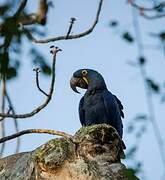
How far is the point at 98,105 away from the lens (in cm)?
614

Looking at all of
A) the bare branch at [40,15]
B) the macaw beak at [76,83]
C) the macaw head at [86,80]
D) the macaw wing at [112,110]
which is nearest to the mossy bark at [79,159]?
the bare branch at [40,15]

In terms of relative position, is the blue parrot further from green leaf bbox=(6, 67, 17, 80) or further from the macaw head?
green leaf bbox=(6, 67, 17, 80)

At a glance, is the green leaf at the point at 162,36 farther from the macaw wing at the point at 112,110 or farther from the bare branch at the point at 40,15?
the macaw wing at the point at 112,110

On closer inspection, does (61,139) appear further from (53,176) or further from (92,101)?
(92,101)

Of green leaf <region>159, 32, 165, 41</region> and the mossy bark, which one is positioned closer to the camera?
green leaf <region>159, 32, 165, 41</region>

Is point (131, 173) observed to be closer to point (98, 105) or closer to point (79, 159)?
point (79, 159)

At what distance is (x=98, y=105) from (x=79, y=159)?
238 cm

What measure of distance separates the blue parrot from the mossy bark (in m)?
1.95

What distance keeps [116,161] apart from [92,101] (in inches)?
89.7

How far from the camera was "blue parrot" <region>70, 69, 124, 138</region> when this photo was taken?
19.9 ft

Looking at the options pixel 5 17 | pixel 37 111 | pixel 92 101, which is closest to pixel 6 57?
pixel 5 17

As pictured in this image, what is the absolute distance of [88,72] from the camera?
643 centimetres

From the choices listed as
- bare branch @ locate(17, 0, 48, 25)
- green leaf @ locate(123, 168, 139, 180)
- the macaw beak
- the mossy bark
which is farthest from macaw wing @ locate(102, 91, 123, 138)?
green leaf @ locate(123, 168, 139, 180)

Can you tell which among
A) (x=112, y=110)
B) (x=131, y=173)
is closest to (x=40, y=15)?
(x=131, y=173)
